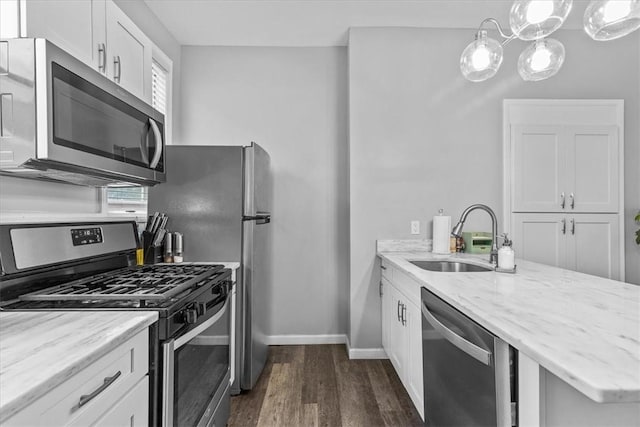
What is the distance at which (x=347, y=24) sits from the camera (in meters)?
2.95

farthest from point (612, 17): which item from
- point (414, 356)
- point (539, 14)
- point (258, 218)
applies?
point (258, 218)

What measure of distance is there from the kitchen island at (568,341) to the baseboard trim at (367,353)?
1.65m

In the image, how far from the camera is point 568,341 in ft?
2.86

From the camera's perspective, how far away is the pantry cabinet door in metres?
2.94

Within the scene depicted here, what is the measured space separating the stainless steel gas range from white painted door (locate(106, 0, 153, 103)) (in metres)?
0.78

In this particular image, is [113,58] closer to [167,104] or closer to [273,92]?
[167,104]

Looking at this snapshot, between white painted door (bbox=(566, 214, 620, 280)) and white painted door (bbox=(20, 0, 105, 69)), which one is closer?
white painted door (bbox=(20, 0, 105, 69))

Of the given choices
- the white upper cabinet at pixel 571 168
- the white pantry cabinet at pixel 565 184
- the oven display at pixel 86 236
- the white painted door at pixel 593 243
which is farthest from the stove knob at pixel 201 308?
the white painted door at pixel 593 243

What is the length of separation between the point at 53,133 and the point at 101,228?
78cm

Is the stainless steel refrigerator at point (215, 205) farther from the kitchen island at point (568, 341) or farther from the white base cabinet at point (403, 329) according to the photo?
the kitchen island at point (568, 341)

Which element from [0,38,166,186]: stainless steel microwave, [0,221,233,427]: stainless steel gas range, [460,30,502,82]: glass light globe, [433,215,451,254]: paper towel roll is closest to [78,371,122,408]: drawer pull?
[0,221,233,427]: stainless steel gas range

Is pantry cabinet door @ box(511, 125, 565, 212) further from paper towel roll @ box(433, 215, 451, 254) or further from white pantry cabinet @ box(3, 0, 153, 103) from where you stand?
white pantry cabinet @ box(3, 0, 153, 103)

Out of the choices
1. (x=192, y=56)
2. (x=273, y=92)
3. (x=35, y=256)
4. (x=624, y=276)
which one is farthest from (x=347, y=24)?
(x=624, y=276)

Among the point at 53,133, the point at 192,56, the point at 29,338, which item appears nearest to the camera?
the point at 29,338
